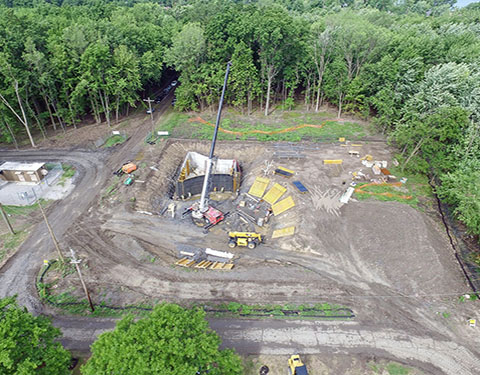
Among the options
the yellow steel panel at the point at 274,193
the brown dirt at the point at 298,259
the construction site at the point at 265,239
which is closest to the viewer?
the brown dirt at the point at 298,259

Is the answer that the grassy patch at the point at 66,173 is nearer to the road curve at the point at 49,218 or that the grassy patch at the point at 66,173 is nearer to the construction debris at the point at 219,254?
the road curve at the point at 49,218

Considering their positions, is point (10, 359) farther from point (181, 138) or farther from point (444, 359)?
point (181, 138)

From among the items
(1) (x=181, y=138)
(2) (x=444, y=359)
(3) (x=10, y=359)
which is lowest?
(2) (x=444, y=359)

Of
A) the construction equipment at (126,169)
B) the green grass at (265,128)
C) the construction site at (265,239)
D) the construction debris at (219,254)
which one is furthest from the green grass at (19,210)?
the green grass at (265,128)

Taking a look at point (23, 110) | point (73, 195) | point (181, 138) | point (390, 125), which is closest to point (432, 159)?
point (390, 125)

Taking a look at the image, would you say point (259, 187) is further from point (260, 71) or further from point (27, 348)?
point (27, 348)

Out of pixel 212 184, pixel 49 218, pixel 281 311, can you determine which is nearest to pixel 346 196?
pixel 281 311

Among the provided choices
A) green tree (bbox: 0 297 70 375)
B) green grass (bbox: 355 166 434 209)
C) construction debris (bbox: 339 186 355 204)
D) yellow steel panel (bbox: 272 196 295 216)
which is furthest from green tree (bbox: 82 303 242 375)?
green grass (bbox: 355 166 434 209)
